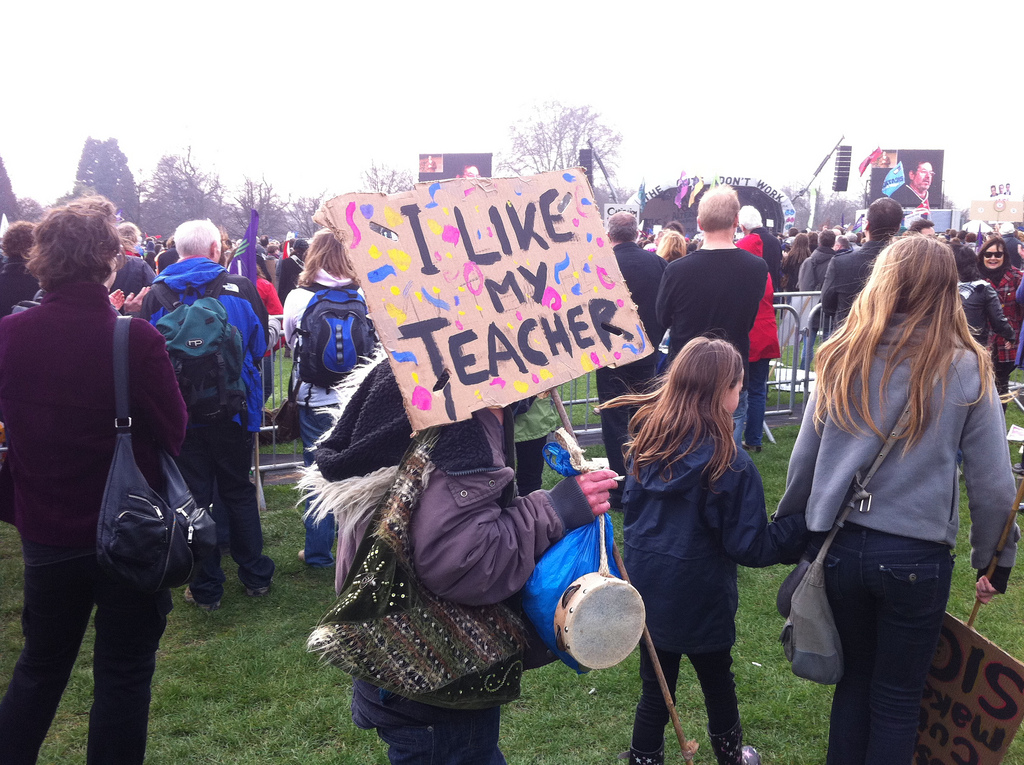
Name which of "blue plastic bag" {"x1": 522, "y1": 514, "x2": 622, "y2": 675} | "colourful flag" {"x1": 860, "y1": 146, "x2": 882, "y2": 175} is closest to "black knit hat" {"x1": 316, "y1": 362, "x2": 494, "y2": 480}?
"blue plastic bag" {"x1": 522, "y1": 514, "x2": 622, "y2": 675}

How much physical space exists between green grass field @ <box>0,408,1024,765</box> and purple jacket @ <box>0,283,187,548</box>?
1.32 meters

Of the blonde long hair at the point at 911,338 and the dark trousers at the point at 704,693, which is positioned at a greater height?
the blonde long hair at the point at 911,338

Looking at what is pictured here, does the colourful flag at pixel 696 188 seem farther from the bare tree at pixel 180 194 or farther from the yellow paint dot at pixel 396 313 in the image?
the yellow paint dot at pixel 396 313

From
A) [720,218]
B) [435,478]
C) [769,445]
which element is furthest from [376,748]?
[769,445]

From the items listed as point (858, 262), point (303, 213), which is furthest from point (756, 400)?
point (303, 213)

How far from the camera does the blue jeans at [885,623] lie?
233 cm

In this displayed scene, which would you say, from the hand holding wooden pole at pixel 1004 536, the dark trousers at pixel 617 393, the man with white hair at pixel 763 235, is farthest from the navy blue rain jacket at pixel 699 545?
the man with white hair at pixel 763 235

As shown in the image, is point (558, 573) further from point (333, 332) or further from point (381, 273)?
point (333, 332)

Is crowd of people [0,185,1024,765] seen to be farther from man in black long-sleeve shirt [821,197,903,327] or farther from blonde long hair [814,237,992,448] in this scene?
man in black long-sleeve shirt [821,197,903,327]

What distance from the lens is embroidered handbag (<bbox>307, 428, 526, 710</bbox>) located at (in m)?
1.72

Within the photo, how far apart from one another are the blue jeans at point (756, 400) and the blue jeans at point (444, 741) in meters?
5.06

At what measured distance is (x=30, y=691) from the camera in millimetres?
2635

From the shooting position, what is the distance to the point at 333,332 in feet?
14.8

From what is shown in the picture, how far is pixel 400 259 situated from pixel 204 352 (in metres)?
2.58
